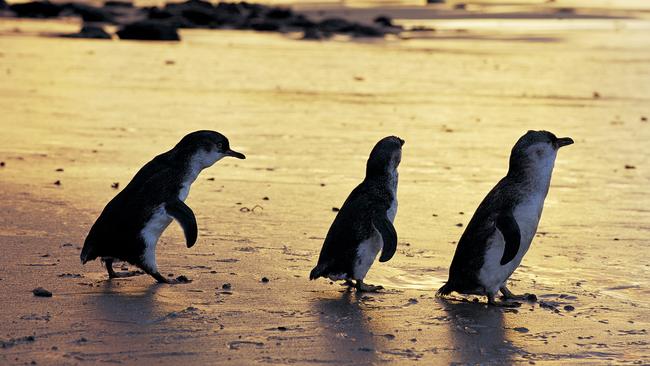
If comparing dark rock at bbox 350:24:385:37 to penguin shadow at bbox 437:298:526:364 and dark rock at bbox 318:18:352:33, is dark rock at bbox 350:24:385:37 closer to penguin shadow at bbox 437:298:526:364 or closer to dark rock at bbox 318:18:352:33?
dark rock at bbox 318:18:352:33

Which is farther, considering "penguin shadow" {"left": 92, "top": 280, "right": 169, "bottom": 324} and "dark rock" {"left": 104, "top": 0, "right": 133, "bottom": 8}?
"dark rock" {"left": 104, "top": 0, "right": 133, "bottom": 8}

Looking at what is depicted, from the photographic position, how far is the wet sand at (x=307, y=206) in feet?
20.5

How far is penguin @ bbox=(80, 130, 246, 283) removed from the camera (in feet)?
24.1

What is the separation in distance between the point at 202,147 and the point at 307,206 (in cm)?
239

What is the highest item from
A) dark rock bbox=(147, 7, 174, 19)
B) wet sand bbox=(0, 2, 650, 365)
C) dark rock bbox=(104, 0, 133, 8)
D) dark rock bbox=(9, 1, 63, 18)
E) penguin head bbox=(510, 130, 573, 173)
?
penguin head bbox=(510, 130, 573, 173)

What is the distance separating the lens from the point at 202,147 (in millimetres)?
7672

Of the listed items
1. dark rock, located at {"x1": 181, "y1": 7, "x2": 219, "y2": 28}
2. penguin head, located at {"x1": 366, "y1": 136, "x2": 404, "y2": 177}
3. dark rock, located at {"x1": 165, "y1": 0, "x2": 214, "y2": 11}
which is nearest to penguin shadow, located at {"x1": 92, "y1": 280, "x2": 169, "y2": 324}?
penguin head, located at {"x1": 366, "y1": 136, "x2": 404, "y2": 177}

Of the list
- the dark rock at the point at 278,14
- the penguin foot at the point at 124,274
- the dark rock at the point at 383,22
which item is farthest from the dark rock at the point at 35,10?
the penguin foot at the point at 124,274

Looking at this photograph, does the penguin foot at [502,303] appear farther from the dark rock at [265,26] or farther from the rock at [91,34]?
the dark rock at [265,26]

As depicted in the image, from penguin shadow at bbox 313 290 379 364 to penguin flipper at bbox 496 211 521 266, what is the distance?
0.82m

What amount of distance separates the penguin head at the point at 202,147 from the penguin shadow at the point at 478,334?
5.27ft

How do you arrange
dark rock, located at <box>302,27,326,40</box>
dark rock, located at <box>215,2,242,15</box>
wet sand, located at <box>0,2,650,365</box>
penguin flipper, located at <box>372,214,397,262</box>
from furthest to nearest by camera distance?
dark rock, located at <box>215,2,242,15</box> → dark rock, located at <box>302,27,326,40</box> → penguin flipper, located at <box>372,214,397,262</box> → wet sand, located at <box>0,2,650,365</box>

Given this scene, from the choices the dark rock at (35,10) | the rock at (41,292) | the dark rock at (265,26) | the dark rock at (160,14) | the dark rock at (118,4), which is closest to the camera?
the rock at (41,292)

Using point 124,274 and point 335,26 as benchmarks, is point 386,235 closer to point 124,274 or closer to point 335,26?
point 124,274
